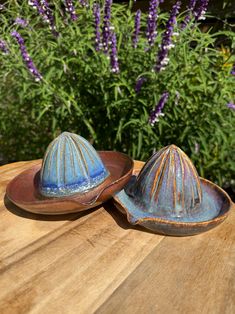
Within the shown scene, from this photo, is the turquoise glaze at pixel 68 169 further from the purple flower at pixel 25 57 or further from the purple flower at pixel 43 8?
the purple flower at pixel 43 8

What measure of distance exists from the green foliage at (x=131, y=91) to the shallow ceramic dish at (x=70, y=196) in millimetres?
720

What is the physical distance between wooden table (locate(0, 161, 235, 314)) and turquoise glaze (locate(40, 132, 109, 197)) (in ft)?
0.38

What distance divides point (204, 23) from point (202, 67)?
1.50 m

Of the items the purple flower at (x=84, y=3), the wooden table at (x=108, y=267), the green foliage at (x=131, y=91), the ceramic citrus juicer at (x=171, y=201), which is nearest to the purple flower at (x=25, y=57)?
the green foliage at (x=131, y=91)

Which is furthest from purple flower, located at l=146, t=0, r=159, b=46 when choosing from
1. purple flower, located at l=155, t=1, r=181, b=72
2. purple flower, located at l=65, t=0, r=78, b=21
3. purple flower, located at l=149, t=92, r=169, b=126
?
purple flower, located at l=65, t=0, r=78, b=21

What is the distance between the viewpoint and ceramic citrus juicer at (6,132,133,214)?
109cm

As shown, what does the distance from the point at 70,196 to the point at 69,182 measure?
0.15 feet

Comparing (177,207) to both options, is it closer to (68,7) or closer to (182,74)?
(182,74)

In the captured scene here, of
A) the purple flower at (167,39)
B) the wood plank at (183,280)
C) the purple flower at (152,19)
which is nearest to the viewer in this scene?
the wood plank at (183,280)

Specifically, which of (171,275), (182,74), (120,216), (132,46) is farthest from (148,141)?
(171,275)

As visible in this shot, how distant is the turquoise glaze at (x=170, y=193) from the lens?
106 centimetres

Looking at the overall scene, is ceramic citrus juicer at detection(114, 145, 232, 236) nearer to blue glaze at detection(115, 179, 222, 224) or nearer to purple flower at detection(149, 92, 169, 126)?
blue glaze at detection(115, 179, 222, 224)

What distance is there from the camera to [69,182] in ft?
3.71

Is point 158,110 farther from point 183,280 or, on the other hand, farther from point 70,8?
point 183,280
